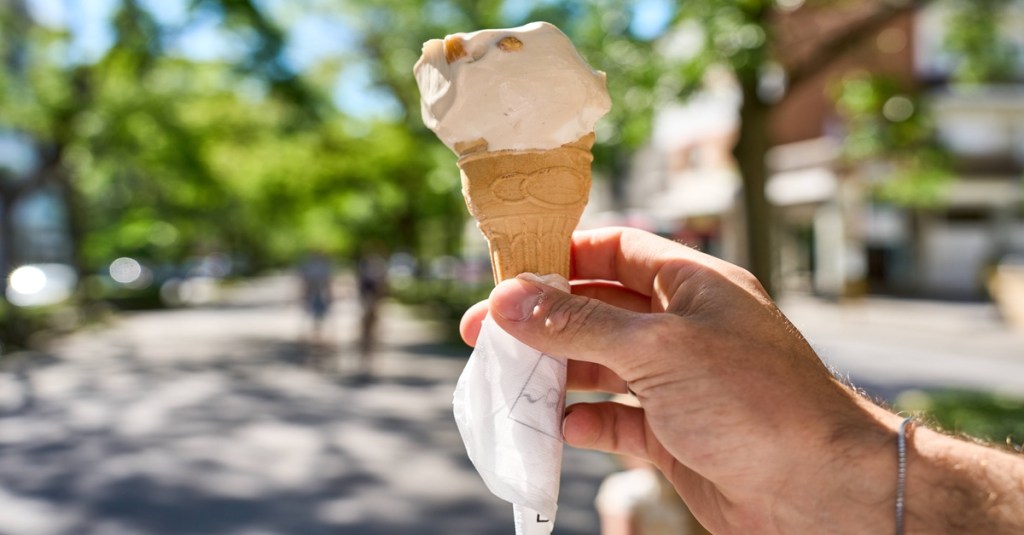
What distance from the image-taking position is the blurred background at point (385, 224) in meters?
7.26

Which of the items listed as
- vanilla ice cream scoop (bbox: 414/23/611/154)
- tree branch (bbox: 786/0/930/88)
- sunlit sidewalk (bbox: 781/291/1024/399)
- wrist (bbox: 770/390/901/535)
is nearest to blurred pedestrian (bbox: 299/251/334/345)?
sunlit sidewalk (bbox: 781/291/1024/399)

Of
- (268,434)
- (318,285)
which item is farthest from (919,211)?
(268,434)

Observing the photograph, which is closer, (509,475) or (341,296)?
(509,475)

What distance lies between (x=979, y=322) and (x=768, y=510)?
22.9m

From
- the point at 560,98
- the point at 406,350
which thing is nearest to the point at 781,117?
the point at 406,350

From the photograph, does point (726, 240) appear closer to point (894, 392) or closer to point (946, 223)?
point (946, 223)

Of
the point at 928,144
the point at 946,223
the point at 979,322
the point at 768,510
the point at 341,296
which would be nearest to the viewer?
the point at 768,510

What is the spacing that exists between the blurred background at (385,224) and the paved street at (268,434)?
0.18 feet

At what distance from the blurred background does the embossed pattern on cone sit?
3.43ft

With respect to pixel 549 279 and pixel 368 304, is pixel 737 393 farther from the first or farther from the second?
pixel 368 304

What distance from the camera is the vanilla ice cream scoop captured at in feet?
6.17

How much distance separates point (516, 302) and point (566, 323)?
0.14 m

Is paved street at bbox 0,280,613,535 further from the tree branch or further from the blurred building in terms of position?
the blurred building

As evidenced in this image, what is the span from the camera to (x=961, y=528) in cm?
160
